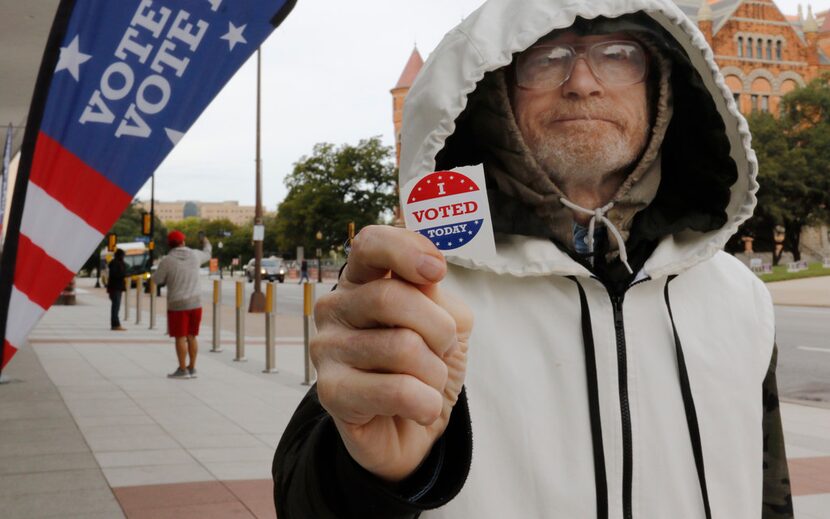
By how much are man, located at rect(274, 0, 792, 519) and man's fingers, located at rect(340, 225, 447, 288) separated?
35 cm

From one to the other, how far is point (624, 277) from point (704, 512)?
472 mm

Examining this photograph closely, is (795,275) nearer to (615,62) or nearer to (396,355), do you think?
(615,62)

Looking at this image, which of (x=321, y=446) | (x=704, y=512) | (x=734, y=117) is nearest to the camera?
(x=321, y=446)

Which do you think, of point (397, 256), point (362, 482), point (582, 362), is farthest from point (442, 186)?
point (582, 362)

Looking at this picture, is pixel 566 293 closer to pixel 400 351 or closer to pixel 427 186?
pixel 427 186

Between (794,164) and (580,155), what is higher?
(794,164)

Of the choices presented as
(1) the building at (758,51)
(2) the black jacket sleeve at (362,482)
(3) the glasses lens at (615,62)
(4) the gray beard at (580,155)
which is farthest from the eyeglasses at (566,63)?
(1) the building at (758,51)

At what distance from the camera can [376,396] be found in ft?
3.02

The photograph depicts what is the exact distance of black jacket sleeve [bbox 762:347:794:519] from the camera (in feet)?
5.47

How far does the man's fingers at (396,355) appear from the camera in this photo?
90 centimetres

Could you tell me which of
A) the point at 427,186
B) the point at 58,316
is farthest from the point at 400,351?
the point at 58,316

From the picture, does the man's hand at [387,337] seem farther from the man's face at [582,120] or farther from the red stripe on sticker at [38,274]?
the red stripe on sticker at [38,274]

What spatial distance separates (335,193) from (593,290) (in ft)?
216

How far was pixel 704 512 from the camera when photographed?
5.01 ft
